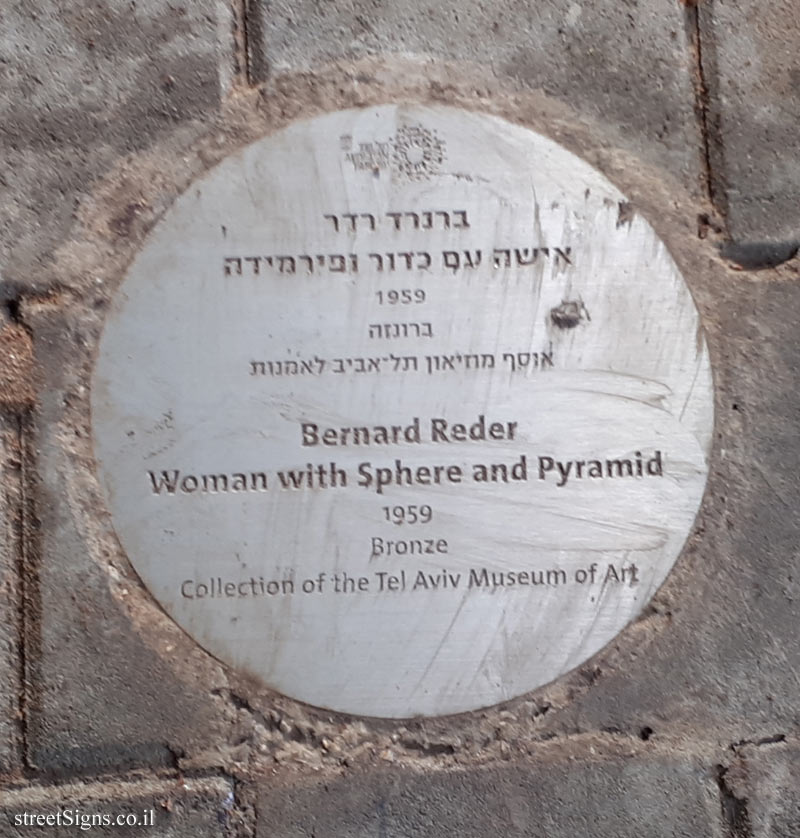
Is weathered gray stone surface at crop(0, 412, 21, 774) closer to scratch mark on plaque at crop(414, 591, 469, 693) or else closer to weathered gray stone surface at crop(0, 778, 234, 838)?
weathered gray stone surface at crop(0, 778, 234, 838)

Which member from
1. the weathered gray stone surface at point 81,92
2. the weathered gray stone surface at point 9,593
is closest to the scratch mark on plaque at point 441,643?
the weathered gray stone surface at point 9,593

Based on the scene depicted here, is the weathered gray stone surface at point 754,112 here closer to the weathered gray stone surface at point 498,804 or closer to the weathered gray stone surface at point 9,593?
the weathered gray stone surface at point 498,804

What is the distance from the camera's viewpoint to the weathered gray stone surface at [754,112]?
5.32 ft

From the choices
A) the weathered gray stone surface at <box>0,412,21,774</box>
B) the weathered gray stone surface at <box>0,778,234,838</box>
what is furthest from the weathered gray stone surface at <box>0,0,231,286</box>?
the weathered gray stone surface at <box>0,778,234,838</box>

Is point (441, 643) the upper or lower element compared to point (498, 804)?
upper

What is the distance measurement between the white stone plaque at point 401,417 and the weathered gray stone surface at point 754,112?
9.7 inches

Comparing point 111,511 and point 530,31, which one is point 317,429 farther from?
point 530,31

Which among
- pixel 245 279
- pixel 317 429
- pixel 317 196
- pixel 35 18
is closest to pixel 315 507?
pixel 317 429

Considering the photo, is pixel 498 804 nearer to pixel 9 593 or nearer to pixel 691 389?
pixel 691 389

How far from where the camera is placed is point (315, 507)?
1493mm

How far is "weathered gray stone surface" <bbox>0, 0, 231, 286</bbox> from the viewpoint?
1.61 meters

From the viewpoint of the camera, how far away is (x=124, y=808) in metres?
1.53

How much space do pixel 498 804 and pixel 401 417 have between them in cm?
76

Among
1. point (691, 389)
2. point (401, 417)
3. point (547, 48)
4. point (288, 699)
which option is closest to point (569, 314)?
point (691, 389)
